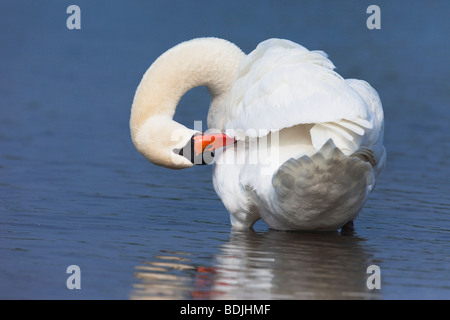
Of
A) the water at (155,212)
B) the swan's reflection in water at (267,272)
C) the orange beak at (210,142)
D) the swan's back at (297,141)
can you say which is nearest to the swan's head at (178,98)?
the orange beak at (210,142)

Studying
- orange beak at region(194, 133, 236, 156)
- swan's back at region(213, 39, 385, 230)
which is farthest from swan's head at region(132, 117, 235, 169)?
swan's back at region(213, 39, 385, 230)

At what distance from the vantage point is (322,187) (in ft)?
26.5

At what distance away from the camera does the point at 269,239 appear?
9.01 meters

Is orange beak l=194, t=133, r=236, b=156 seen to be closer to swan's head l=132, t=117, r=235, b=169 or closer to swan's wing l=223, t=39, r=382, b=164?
swan's head l=132, t=117, r=235, b=169

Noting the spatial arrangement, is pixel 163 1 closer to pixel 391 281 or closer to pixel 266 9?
pixel 266 9

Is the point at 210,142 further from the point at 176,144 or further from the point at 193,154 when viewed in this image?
the point at 176,144

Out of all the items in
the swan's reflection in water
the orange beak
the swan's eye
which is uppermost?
the orange beak

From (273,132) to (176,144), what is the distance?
1029mm

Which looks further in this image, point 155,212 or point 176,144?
point 155,212

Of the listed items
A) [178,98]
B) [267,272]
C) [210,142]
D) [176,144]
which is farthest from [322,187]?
[178,98]

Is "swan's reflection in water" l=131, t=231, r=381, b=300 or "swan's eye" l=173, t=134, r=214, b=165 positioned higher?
"swan's eye" l=173, t=134, r=214, b=165

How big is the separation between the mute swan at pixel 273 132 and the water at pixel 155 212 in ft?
1.32

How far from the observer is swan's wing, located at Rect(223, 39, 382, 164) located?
7.97 meters

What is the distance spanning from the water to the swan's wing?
3.25ft
